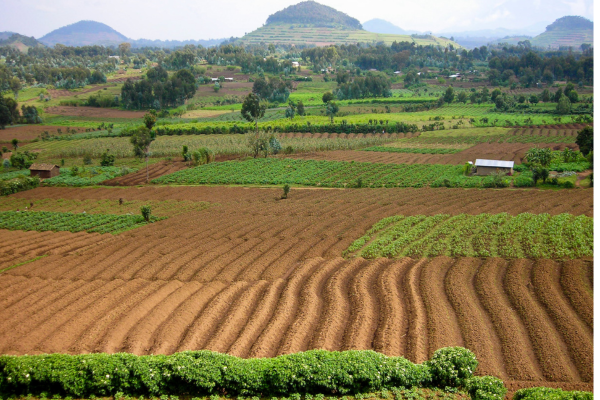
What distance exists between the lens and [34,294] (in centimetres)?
2286

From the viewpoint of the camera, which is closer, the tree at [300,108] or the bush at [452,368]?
the bush at [452,368]

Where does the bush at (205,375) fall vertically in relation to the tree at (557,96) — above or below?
below

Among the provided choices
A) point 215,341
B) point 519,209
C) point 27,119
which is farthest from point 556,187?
point 27,119

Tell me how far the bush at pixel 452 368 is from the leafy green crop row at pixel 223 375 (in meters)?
0.03

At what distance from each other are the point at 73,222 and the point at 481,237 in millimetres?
28037

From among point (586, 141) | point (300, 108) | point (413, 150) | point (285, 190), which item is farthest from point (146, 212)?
point (300, 108)

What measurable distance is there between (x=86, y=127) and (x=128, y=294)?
7421cm

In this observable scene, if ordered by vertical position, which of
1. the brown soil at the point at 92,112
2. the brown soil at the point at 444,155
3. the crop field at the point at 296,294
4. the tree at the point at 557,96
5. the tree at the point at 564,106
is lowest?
the crop field at the point at 296,294

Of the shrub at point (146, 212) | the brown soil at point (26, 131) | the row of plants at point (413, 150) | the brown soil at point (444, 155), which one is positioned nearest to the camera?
the shrub at point (146, 212)

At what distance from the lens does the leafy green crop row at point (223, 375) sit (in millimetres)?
13758

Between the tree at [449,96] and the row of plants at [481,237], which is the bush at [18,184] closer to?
the row of plants at [481,237]

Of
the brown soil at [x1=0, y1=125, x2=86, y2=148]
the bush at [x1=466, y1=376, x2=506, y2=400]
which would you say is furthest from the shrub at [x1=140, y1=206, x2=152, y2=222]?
the brown soil at [x1=0, y1=125, x2=86, y2=148]

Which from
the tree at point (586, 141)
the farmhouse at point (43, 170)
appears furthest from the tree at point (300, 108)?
the tree at point (586, 141)

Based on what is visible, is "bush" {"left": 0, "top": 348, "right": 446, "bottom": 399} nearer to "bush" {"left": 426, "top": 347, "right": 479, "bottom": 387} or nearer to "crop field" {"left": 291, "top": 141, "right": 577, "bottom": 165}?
"bush" {"left": 426, "top": 347, "right": 479, "bottom": 387}
